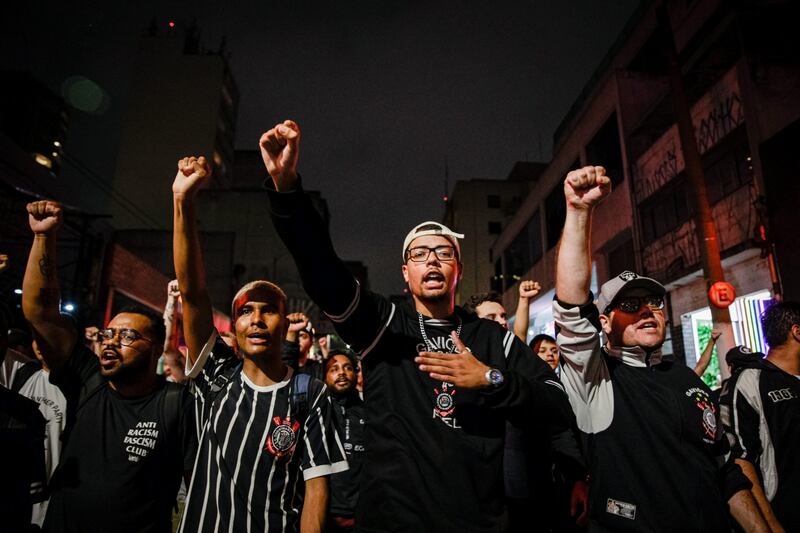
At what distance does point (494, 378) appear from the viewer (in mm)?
1948

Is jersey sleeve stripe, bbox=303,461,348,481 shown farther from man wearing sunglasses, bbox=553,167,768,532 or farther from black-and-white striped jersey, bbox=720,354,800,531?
black-and-white striped jersey, bbox=720,354,800,531

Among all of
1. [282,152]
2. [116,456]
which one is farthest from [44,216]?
[282,152]

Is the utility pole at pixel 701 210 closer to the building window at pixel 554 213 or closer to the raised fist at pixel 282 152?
the raised fist at pixel 282 152

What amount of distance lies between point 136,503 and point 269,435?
925mm

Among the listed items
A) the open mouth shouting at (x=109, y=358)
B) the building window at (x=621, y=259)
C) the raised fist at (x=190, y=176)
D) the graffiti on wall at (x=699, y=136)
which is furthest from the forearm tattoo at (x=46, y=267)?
the building window at (x=621, y=259)

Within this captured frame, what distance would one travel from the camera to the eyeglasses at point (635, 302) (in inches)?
117

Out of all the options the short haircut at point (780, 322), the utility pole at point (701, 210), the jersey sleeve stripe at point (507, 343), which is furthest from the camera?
the utility pole at point (701, 210)

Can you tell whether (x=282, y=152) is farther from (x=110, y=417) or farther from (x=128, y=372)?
(x=110, y=417)

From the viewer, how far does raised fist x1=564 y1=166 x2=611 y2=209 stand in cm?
225

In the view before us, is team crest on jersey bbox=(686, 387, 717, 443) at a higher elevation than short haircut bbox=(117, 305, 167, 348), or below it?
below

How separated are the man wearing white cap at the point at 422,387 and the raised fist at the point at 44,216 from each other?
2.31 m

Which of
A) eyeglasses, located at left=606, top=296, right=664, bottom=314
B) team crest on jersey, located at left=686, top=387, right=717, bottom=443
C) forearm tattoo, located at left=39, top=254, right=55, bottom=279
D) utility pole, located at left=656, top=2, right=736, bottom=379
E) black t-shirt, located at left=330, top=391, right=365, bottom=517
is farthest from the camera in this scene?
utility pole, located at left=656, top=2, right=736, bottom=379

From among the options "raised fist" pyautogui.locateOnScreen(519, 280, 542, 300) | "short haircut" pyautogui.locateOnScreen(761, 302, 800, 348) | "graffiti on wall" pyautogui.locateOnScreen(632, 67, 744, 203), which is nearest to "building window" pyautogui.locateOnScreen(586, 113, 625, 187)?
"graffiti on wall" pyautogui.locateOnScreen(632, 67, 744, 203)

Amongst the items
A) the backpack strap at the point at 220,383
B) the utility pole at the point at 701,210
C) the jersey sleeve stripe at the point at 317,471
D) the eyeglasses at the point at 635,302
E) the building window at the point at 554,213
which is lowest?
the jersey sleeve stripe at the point at 317,471
